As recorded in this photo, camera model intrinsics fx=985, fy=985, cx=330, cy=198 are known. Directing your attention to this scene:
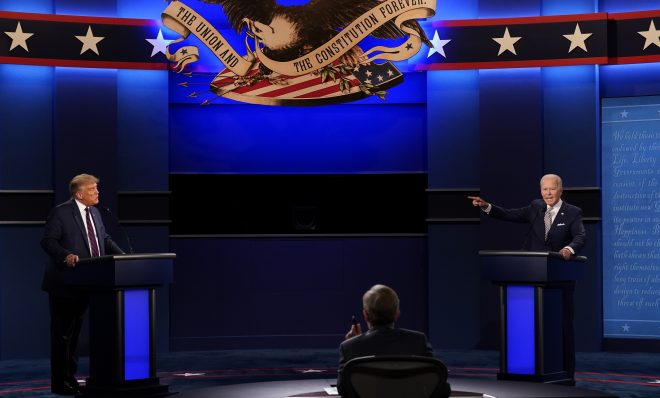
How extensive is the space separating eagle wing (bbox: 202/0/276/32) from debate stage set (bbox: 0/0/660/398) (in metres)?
0.02

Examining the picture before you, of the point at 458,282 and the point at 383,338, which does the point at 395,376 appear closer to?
the point at 383,338

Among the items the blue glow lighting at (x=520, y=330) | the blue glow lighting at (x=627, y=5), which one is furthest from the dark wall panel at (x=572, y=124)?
the blue glow lighting at (x=520, y=330)

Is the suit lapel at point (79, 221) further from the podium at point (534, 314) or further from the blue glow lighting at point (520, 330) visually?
the blue glow lighting at point (520, 330)

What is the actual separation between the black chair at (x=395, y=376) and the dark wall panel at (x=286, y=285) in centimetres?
595

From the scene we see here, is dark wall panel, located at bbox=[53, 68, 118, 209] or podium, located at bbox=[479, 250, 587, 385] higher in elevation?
dark wall panel, located at bbox=[53, 68, 118, 209]

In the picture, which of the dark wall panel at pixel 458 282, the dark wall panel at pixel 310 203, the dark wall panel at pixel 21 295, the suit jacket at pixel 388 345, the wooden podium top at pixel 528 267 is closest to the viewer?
the suit jacket at pixel 388 345

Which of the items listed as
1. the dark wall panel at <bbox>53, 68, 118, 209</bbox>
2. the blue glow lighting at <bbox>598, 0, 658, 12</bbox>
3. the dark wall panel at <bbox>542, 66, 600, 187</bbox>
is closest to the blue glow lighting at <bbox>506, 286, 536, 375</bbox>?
the dark wall panel at <bbox>542, 66, 600, 187</bbox>

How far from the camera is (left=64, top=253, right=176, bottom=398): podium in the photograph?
19.9 feet

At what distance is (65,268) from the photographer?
20.8 feet

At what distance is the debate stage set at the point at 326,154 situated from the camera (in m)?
8.62

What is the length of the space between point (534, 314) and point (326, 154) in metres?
3.28

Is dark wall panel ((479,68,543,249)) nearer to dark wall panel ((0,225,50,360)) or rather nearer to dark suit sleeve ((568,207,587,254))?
dark suit sleeve ((568,207,587,254))

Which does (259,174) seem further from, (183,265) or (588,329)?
(588,329)

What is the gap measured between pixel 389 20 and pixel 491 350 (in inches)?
122
